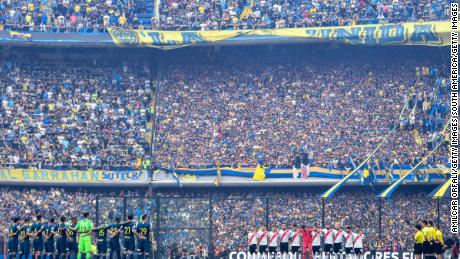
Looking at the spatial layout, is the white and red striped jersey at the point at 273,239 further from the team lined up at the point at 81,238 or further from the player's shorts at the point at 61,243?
the player's shorts at the point at 61,243

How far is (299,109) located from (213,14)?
22.9 ft

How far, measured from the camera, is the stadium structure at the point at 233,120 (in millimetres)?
53750

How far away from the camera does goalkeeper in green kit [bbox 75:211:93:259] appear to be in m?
38.0

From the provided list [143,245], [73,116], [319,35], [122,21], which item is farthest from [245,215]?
[122,21]

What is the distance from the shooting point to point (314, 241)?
135 feet

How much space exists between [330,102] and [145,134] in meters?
9.13

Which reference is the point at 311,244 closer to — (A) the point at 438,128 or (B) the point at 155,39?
(A) the point at 438,128

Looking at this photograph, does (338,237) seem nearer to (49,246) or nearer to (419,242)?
(419,242)

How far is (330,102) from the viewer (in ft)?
193

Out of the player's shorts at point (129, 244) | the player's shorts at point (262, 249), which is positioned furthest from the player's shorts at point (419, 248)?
the player's shorts at point (129, 244)

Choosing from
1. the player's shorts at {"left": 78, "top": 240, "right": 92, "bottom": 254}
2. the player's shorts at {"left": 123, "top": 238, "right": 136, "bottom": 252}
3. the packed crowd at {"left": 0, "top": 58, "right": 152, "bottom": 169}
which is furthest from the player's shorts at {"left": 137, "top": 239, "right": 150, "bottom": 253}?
the packed crowd at {"left": 0, "top": 58, "right": 152, "bottom": 169}

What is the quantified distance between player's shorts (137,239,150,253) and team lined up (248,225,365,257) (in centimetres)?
465

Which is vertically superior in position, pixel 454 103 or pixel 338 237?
pixel 454 103

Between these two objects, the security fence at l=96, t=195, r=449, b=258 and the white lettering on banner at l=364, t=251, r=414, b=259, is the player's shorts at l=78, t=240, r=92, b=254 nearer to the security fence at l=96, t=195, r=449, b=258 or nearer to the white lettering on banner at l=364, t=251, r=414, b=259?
the security fence at l=96, t=195, r=449, b=258
